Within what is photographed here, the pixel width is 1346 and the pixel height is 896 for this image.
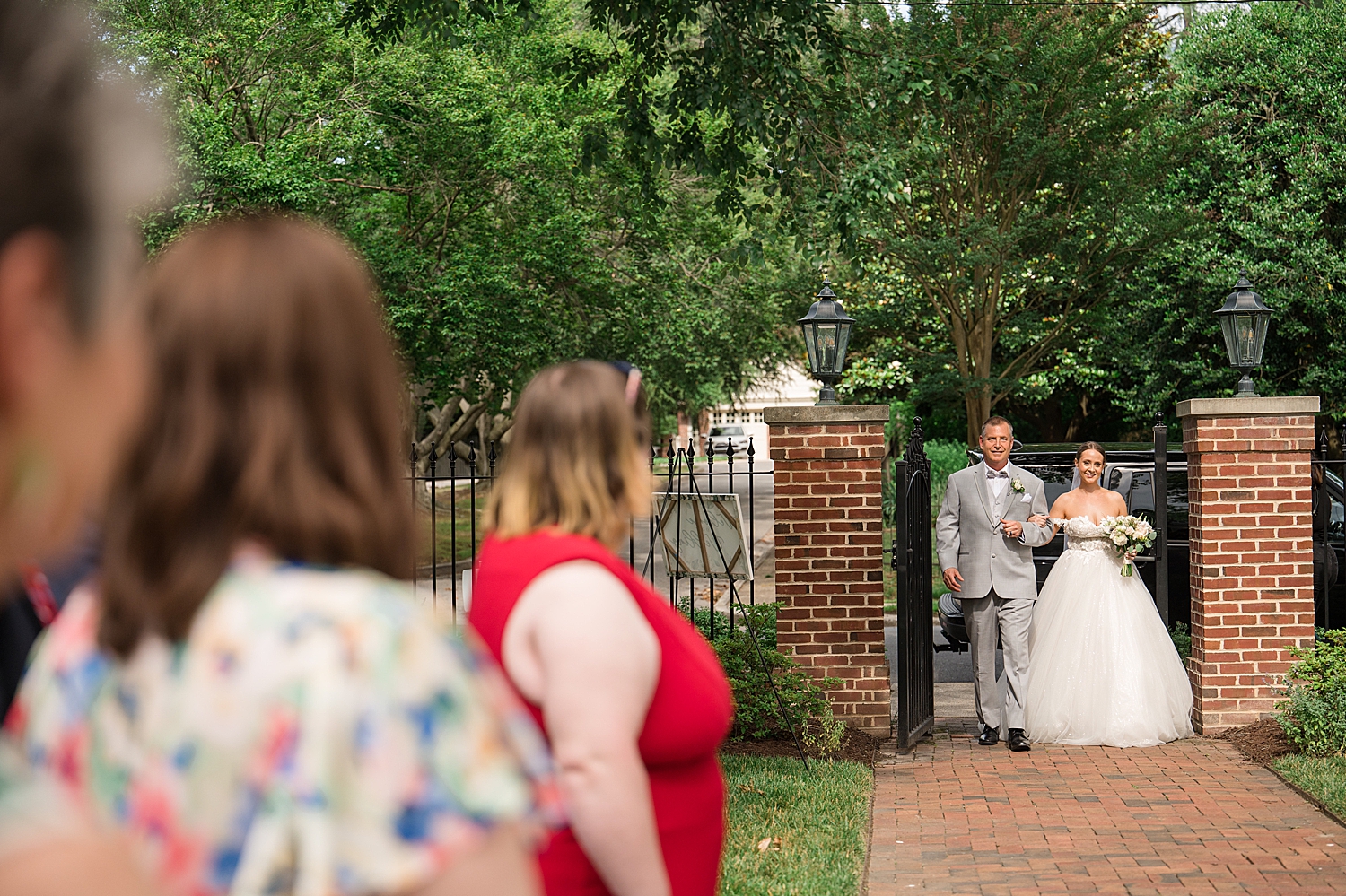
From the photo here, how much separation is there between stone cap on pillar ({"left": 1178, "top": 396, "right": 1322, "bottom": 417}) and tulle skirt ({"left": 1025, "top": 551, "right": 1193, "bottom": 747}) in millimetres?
1264

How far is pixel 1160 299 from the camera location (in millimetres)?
21703

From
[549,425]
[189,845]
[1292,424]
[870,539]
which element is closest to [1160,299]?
[1292,424]

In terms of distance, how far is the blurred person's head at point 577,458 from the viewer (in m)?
2.29

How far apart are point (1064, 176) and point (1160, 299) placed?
2795 millimetres

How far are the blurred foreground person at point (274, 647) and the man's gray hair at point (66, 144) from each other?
36cm

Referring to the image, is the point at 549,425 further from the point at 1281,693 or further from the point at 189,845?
the point at 1281,693

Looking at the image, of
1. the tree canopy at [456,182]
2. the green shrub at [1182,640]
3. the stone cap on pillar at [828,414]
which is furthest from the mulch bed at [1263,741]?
the tree canopy at [456,182]

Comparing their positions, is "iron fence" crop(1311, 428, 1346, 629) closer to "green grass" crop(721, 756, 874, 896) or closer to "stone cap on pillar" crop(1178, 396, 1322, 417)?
"stone cap on pillar" crop(1178, 396, 1322, 417)

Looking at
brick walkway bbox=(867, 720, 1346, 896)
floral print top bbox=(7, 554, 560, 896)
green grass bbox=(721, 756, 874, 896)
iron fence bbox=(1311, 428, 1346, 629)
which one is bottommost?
brick walkway bbox=(867, 720, 1346, 896)

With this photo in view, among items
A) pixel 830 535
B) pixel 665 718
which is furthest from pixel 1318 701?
pixel 665 718

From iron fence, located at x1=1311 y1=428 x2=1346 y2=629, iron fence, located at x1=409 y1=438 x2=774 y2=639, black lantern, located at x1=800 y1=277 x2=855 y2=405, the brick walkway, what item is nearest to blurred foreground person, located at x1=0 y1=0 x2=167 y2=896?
iron fence, located at x1=409 y1=438 x2=774 y2=639

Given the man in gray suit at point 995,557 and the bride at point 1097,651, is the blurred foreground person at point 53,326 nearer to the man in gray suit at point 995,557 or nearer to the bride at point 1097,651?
the man in gray suit at point 995,557

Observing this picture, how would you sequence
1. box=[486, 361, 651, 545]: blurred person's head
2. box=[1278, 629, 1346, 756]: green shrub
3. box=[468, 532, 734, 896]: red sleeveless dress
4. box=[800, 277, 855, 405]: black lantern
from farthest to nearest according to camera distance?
box=[800, 277, 855, 405]: black lantern, box=[1278, 629, 1346, 756]: green shrub, box=[486, 361, 651, 545]: blurred person's head, box=[468, 532, 734, 896]: red sleeveless dress

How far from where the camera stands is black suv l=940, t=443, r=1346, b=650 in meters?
10.4
